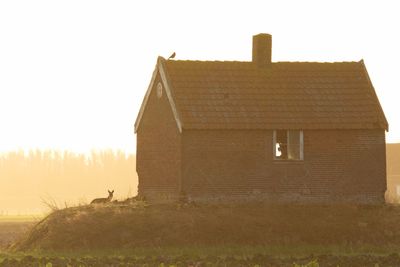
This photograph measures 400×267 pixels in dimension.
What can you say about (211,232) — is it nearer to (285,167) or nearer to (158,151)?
(285,167)

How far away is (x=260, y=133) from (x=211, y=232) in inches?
259

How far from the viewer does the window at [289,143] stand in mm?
41156

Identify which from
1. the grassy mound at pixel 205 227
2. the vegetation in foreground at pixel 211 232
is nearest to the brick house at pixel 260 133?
the vegetation in foreground at pixel 211 232

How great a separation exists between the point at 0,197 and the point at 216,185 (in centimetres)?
14892

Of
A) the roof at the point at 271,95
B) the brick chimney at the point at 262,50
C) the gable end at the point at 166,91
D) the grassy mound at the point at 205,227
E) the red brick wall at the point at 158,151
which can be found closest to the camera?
the grassy mound at the point at 205,227

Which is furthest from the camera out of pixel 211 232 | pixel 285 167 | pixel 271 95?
pixel 271 95

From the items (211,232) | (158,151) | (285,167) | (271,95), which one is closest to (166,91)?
(158,151)

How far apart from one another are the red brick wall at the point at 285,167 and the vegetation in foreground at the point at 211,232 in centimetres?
130

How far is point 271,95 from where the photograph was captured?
42125 millimetres

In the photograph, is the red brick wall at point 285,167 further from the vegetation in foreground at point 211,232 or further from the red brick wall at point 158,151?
the vegetation in foreground at point 211,232

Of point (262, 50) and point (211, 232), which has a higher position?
point (262, 50)

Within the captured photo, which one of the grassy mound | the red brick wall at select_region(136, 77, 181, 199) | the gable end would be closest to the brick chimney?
A: the gable end

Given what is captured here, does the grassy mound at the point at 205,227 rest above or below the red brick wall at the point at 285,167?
below

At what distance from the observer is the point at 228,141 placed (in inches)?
1586
